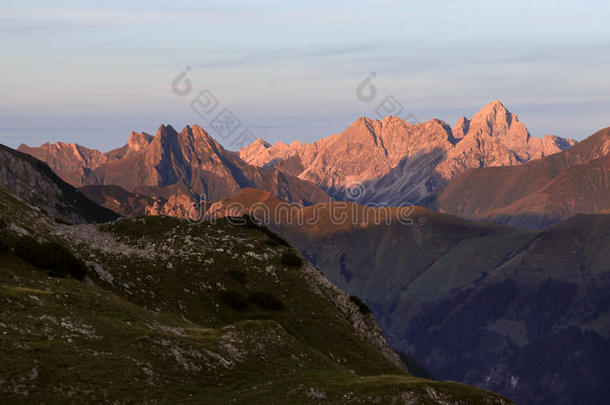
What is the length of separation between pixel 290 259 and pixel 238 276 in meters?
11.6

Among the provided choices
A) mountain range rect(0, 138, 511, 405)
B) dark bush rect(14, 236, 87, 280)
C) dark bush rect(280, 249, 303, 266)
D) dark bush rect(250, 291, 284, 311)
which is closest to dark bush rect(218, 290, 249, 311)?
mountain range rect(0, 138, 511, 405)

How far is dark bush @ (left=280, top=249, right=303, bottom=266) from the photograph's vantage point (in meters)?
111

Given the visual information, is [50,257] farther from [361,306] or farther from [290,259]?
[361,306]

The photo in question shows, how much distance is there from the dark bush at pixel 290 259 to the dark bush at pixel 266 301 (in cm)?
1248

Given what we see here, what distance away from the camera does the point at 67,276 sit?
81.0m

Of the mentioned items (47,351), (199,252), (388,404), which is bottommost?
(388,404)

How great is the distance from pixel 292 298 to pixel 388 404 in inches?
1739

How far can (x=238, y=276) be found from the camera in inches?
4028

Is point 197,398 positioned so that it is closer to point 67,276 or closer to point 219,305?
point 67,276

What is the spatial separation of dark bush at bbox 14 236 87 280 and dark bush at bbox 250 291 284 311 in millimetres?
23200

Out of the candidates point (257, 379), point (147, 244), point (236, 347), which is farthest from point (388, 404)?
point (147, 244)

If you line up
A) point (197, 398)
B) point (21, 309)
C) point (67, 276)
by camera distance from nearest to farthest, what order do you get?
point (197, 398) < point (21, 309) < point (67, 276)

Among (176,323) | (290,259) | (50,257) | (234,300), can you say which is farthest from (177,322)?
(290,259)

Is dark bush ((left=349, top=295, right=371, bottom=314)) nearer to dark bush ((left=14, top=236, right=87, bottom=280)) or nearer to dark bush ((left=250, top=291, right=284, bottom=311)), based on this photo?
dark bush ((left=250, top=291, right=284, bottom=311))
